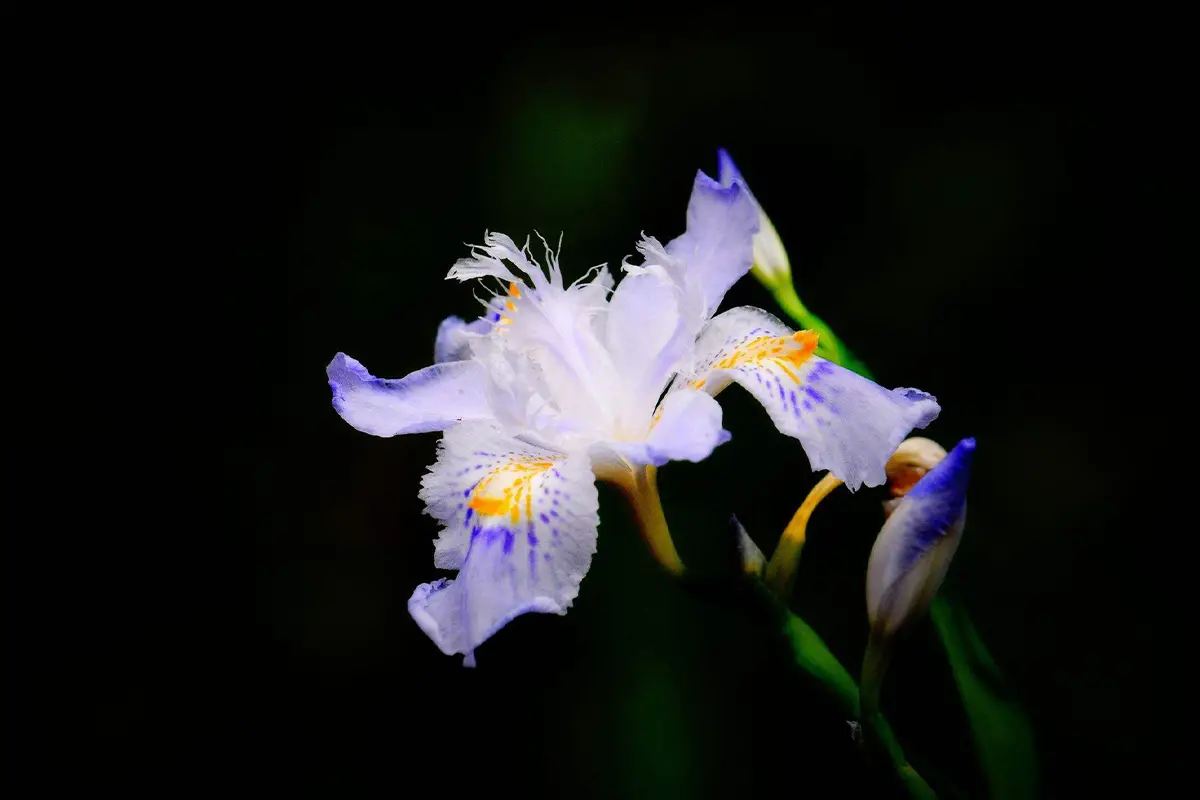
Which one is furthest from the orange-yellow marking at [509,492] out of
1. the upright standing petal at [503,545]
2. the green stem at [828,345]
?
the green stem at [828,345]

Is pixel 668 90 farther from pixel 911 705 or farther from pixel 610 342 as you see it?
pixel 911 705

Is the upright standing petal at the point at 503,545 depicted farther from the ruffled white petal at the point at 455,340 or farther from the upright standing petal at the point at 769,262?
the upright standing petal at the point at 769,262

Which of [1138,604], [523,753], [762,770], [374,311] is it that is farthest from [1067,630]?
[374,311]

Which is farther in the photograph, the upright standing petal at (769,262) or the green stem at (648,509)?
the upright standing petal at (769,262)

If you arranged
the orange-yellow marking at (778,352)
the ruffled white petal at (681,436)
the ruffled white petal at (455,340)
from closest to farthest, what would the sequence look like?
the ruffled white petal at (681,436) → the orange-yellow marking at (778,352) → the ruffled white petal at (455,340)

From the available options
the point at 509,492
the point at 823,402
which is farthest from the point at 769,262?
the point at 509,492

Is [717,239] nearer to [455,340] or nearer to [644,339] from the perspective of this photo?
[644,339]
